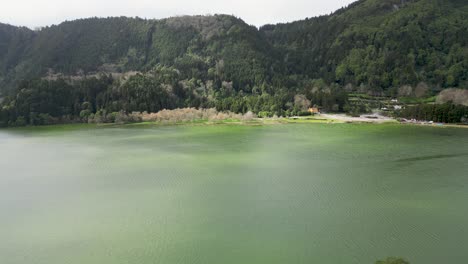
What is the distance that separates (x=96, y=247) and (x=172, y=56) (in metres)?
133

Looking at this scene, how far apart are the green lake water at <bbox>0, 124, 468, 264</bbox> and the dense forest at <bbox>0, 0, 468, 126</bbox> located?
1732 inches

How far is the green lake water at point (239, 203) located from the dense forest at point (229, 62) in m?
44.0

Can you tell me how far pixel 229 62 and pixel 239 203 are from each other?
350 ft

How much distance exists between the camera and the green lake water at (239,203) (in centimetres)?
1852

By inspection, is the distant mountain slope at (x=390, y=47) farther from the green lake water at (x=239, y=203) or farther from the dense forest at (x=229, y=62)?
the green lake water at (x=239, y=203)

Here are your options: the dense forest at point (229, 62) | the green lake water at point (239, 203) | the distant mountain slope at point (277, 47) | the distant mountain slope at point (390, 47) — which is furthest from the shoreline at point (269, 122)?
the distant mountain slope at point (390, 47)

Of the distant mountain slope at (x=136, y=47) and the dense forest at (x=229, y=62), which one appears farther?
the distant mountain slope at (x=136, y=47)

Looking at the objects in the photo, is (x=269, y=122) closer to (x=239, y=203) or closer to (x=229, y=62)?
(x=239, y=203)

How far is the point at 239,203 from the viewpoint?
25734mm

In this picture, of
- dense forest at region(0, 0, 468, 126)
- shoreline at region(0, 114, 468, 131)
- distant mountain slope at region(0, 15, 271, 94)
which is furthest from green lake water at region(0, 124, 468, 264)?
distant mountain slope at region(0, 15, 271, 94)

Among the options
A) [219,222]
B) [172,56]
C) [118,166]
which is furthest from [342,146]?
[172,56]

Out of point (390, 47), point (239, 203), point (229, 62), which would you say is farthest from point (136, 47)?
point (239, 203)

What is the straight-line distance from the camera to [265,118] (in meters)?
83.2

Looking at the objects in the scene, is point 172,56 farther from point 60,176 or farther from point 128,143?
point 60,176
